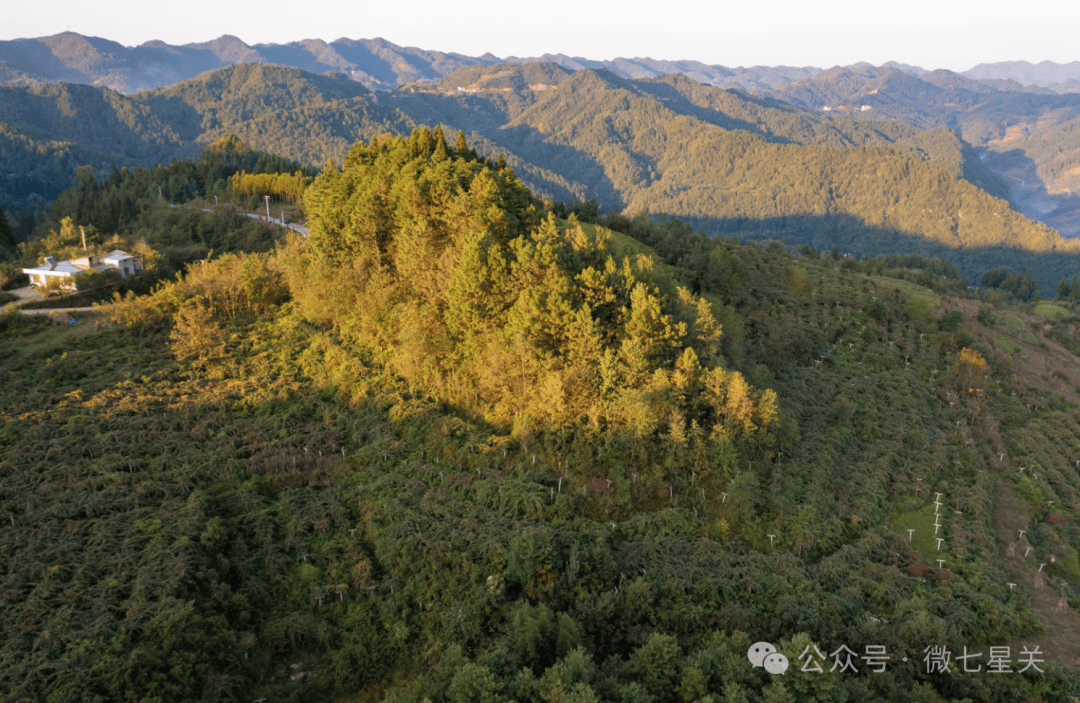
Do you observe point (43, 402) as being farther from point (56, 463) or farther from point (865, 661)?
point (865, 661)

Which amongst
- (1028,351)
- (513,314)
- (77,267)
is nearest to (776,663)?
(513,314)

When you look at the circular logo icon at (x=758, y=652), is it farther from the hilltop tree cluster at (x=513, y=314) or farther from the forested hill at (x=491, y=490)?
the hilltop tree cluster at (x=513, y=314)

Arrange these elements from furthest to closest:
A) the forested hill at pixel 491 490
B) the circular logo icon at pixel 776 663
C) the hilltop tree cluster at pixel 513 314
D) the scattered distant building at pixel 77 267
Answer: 1. the scattered distant building at pixel 77 267
2. the hilltop tree cluster at pixel 513 314
3. the forested hill at pixel 491 490
4. the circular logo icon at pixel 776 663

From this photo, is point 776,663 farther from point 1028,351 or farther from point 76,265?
point 76,265

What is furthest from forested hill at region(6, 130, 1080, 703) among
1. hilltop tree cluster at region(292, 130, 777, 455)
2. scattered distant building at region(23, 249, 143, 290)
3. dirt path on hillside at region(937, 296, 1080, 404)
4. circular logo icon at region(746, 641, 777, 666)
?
scattered distant building at region(23, 249, 143, 290)

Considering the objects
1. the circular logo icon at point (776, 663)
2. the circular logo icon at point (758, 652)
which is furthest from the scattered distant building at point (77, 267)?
the circular logo icon at point (776, 663)

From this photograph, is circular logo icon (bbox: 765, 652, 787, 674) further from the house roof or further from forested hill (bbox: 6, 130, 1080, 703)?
the house roof
